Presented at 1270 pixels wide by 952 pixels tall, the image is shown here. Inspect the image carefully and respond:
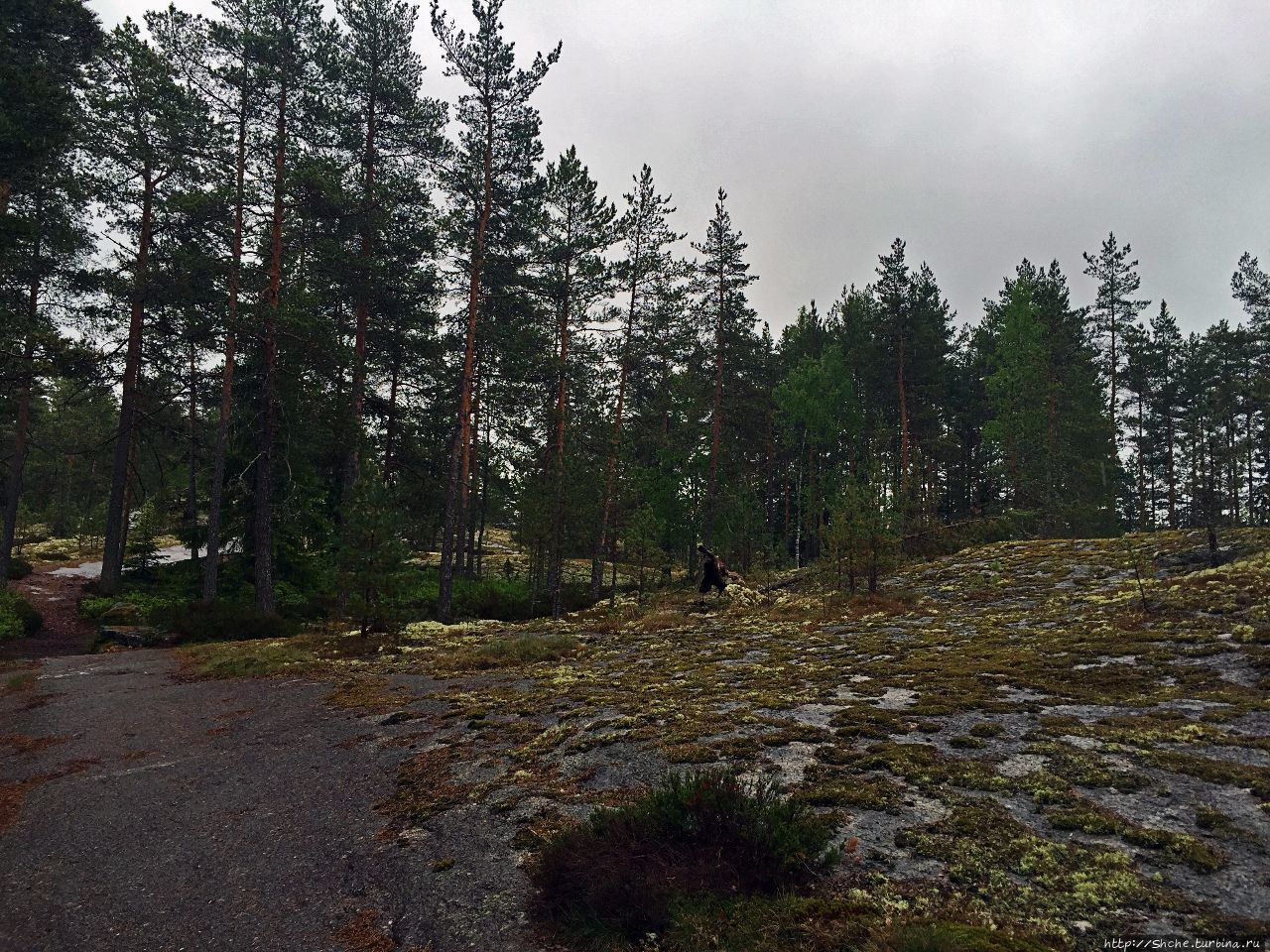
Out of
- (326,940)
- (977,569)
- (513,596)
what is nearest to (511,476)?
(513,596)

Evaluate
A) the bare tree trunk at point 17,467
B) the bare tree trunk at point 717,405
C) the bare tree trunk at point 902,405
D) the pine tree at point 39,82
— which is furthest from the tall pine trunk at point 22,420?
the bare tree trunk at point 902,405

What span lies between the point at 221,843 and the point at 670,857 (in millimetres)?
4523

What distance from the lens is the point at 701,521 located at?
144ft

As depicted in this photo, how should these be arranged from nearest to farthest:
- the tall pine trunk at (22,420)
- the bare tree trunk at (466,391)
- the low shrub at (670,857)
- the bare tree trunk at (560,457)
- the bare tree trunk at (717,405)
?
the low shrub at (670,857)
the tall pine trunk at (22,420)
the bare tree trunk at (466,391)
the bare tree trunk at (560,457)
the bare tree trunk at (717,405)

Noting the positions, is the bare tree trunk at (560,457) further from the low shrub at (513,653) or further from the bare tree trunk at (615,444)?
the low shrub at (513,653)

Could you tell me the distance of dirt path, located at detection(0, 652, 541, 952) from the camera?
4305 millimetres

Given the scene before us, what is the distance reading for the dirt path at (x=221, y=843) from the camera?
4.30 m

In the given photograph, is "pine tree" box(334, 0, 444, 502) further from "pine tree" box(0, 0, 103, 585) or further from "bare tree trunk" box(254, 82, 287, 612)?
"pine tree" box(0, 0, 103, 585)

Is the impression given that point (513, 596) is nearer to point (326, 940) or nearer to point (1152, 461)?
point (326, 940)

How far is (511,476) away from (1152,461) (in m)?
58.3

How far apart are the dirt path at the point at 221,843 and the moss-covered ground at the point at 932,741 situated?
602mm

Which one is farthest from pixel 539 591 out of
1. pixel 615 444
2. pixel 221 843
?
pixel 221 843

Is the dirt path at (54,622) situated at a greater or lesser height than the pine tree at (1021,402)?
lesser

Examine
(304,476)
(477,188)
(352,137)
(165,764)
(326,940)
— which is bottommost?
(165,764)
